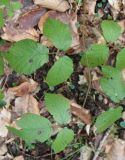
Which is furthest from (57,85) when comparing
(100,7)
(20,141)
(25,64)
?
(100,7)

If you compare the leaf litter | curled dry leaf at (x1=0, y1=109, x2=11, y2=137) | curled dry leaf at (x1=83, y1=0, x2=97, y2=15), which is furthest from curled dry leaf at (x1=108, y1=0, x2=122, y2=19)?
curled dry leaf at (x1=0, y1=109, x2=11, y2=137)

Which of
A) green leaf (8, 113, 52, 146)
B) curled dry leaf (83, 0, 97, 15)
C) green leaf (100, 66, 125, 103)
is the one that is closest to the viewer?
green leaf (8, 113, 52, 146)

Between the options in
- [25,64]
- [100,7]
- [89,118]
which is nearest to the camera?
[25,64]

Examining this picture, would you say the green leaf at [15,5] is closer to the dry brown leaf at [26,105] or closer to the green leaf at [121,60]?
the dry brown leaf at [26,105]

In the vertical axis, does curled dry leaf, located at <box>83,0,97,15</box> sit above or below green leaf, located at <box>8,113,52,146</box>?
above

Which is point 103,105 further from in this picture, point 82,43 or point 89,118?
point 82,43

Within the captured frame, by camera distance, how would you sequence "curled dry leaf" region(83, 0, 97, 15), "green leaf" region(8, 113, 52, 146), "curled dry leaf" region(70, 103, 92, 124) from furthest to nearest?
"curled dry leaf" region(83, 0, 97, 15) < "curled dry leaf" region(70, 103, 92, 124) < "green leaf" region(8, 113, 52, 146)

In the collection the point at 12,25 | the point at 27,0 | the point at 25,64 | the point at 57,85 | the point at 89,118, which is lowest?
the point at 89,118

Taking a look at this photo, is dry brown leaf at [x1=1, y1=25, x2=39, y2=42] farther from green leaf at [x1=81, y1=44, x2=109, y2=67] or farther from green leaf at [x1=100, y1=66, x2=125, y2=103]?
green leaf at [x1=100, y1=66, x2=125, y2=103]
